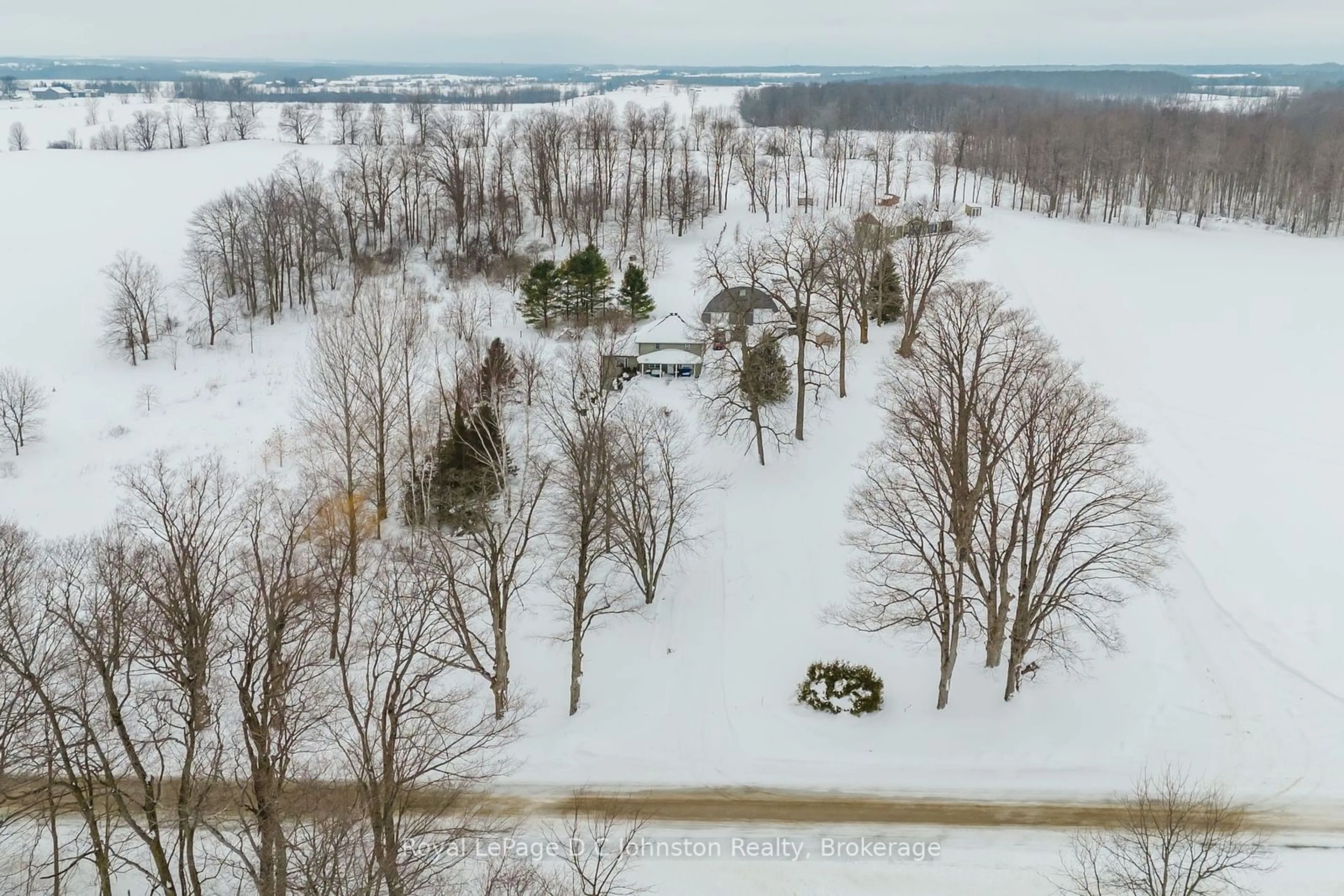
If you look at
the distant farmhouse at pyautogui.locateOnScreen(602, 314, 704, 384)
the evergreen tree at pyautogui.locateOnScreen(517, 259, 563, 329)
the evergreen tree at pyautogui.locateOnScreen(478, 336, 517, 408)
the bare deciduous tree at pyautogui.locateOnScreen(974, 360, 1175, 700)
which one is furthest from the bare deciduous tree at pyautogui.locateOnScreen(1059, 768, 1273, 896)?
the evergreen tree at pyautogui.locateOnScreen(517, 259, 563, 329)

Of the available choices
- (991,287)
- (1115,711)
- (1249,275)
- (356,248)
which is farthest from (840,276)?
(356,248)

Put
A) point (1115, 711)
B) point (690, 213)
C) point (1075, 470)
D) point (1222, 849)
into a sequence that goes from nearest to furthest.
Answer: point (1222, 849)
point (1075, 470)
point (1115, 711)
point (690, 213)

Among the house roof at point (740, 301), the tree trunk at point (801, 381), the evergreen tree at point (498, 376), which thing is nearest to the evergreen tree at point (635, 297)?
the house roof at point (740, 301)

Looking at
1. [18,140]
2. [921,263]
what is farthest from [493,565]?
[18,140]

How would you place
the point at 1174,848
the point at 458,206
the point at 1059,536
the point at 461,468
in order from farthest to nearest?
the point at 458,206 < the point at 461,468 < the point at 1059,536 < the point at 1174,848

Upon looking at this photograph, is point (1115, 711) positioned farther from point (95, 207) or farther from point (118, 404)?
point (95, 207)

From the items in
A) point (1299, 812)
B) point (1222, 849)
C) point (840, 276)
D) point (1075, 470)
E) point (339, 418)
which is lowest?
point (1299, 812)

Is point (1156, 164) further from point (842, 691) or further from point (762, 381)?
point (842, 691)

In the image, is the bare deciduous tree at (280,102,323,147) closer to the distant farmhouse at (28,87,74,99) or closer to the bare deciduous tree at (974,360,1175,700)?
the bare deciduous tree at (974,360,1175,700)
